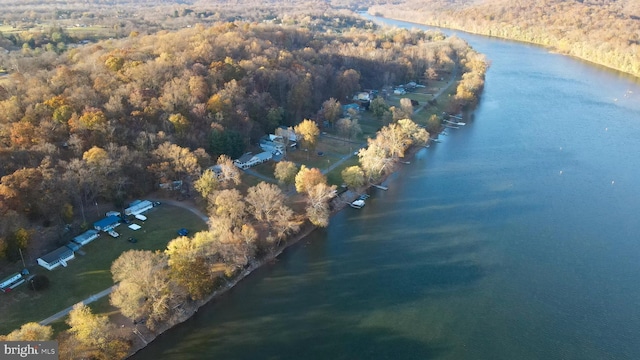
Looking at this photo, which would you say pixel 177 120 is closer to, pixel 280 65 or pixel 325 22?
pixel 280 65

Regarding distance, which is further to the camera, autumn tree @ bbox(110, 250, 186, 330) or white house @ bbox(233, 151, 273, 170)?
white house @ bbox(233, 151, 273, 170)

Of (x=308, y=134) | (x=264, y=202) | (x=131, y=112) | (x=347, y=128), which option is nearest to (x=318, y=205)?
(x=264, y=202)

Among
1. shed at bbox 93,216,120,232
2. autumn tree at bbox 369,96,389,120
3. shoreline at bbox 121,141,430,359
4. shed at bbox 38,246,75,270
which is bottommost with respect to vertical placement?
shoreline at bbox 121,141,430,359

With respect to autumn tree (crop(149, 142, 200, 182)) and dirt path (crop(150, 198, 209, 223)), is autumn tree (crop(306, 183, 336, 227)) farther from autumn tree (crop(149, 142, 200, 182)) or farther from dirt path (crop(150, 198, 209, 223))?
autumn tree (crop(149, 142, 200, 182))

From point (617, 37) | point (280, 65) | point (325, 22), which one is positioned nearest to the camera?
point (280, 65)

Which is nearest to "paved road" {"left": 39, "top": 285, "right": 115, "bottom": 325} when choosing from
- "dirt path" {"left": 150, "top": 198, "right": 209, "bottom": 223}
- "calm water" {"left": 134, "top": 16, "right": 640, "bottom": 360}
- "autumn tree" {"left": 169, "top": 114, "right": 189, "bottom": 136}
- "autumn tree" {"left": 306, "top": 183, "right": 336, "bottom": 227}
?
"calm water" {"left": 134, "top": 16, "right": 640, "bottom": 360}

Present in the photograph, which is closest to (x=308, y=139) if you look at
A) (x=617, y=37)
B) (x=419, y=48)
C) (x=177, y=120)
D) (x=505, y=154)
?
(x=177, y=120)

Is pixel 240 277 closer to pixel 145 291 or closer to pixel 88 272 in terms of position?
pixel 145 291
